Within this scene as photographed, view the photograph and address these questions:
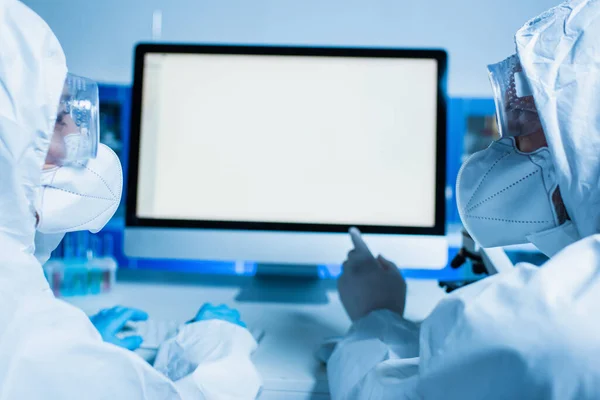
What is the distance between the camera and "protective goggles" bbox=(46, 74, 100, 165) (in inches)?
18.1

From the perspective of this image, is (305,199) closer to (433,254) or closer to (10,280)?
(433,254)

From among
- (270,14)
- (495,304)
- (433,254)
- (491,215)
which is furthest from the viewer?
(270,14)

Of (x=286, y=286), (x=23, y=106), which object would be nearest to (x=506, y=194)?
(x=23, y=106)

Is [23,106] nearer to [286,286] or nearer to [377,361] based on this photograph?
[377,361]

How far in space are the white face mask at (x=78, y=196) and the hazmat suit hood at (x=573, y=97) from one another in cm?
48

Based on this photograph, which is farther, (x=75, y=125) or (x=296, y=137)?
(x=296, y=137)

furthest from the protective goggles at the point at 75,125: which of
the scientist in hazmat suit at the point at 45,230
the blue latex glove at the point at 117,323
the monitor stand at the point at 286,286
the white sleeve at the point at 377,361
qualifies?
the monitor stand at the point at 286,286

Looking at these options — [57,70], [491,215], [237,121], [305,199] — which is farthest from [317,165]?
[57,70]

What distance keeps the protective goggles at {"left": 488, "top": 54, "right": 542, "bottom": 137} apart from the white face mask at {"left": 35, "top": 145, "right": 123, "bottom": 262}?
18.3 inches

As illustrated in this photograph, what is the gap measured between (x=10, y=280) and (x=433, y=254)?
0.69 metres

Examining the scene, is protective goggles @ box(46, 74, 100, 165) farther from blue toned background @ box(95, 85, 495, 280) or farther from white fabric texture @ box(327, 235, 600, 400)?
blue toned background @ box(95, 85, 495, 280)

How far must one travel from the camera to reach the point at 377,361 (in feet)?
1.54

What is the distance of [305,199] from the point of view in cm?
84

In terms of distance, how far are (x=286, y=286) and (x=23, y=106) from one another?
0.70 meters
